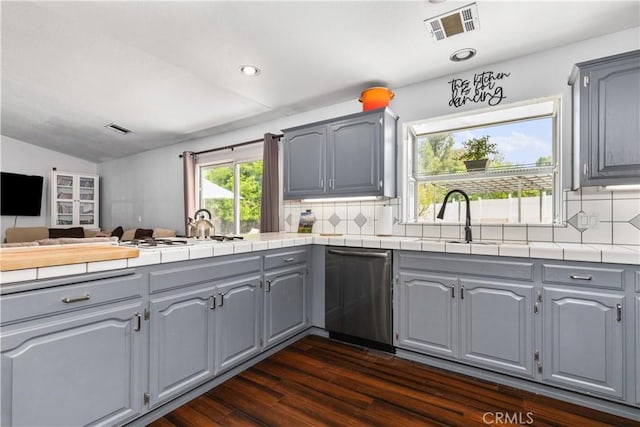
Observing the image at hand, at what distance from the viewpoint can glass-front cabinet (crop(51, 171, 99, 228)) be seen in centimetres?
649

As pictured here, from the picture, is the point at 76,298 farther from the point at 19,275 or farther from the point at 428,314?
the point at 428,314

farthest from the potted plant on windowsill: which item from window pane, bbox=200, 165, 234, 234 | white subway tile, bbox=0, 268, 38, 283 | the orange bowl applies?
window pane, bbox=200, 165, 234, 234

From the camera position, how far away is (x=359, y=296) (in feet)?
8.25

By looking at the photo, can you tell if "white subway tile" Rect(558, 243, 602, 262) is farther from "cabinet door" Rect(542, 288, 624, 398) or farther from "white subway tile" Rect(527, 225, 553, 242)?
"white subway tile" Rect(527, 225, 553, 242)

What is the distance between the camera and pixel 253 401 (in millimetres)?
1811

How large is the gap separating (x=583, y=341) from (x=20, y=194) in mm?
8788

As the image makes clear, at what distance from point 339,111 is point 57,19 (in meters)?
2.59

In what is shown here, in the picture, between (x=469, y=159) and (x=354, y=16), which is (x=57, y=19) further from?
(x=469, y=159)

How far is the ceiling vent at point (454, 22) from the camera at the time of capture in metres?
1.94

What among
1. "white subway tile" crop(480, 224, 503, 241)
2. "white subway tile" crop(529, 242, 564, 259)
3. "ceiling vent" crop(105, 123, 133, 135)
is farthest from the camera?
"ceiling vent" crop(105, 123, 133, 135)

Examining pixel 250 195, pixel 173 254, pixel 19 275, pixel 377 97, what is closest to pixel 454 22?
pixel 377 97

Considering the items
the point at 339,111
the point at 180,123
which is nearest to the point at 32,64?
the point at 180,123

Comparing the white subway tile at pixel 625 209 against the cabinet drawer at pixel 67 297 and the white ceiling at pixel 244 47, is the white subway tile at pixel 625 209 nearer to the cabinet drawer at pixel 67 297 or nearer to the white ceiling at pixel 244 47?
the white ceiling at pixel 244 47

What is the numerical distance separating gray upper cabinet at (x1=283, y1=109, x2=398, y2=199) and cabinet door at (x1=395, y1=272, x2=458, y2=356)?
879 millimetres
